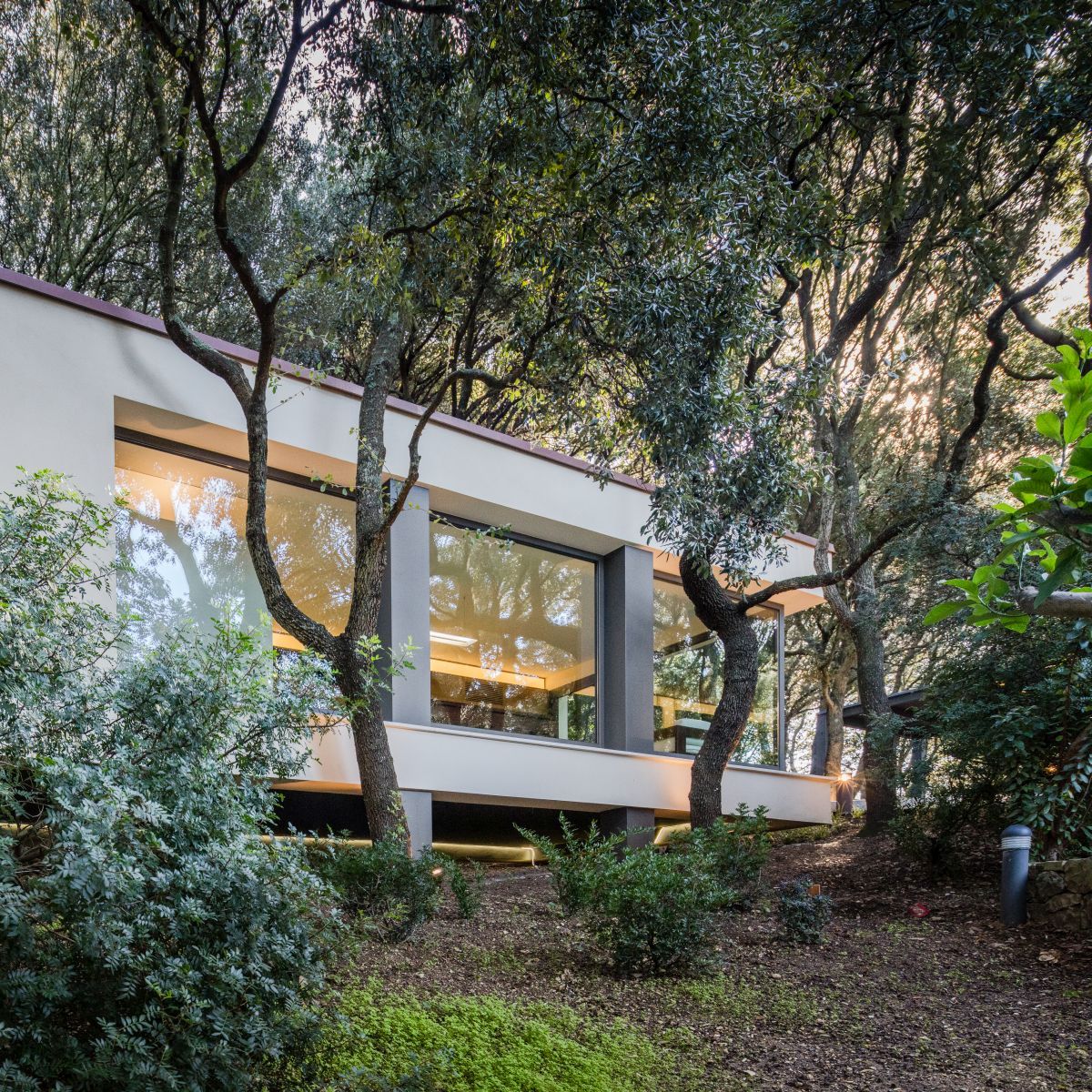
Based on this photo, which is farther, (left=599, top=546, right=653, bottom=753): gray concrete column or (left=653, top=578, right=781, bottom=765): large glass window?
(left=653, top=578, right=781, bottom=765): large glass window

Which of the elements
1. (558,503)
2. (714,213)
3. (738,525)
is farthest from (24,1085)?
(558,503)

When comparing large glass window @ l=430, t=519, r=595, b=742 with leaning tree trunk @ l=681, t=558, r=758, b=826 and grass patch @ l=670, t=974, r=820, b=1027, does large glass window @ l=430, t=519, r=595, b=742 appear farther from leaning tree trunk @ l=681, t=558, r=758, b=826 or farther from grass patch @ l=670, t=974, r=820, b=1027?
grass patch @ l=670, t=974, r=820, b=1027

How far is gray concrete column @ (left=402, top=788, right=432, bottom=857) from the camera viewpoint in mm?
9383

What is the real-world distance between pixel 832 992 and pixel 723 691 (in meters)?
4.59

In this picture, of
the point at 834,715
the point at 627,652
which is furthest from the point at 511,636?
the point at 834,715

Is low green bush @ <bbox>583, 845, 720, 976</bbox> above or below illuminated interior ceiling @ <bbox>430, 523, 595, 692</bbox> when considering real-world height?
below

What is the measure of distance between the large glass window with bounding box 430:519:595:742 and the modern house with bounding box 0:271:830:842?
1.0 inches

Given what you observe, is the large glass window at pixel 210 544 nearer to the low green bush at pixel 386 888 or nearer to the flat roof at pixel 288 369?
the flat roof at pixel 288 369

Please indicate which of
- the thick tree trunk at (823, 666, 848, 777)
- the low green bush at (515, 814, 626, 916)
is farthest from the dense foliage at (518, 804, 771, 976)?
the thick tree trunk at (823, 666, 848, 777)

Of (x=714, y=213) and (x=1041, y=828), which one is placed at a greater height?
(x=714, y=213)

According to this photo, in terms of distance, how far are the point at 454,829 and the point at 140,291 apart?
8.54 m

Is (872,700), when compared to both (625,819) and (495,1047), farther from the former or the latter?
(495,1047)

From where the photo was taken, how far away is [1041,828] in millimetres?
7895

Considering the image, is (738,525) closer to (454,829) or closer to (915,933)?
(915,933)
